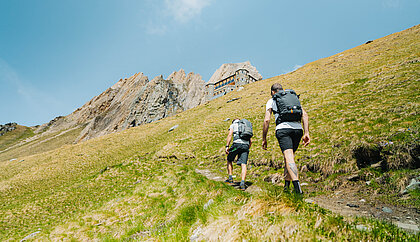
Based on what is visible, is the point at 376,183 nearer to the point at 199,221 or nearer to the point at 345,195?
the point at 345,195

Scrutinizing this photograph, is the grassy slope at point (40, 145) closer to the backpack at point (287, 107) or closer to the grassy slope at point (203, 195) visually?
the grassy slope at point (203, 195)

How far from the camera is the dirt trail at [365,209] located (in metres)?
4.46

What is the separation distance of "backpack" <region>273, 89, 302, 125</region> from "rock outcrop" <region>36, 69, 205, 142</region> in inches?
3184

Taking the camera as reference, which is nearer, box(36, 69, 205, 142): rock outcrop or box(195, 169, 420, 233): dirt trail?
box(195, 169, 420, 233): dirt trail

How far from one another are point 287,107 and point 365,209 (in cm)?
363

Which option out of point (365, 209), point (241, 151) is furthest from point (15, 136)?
point (365, 209)

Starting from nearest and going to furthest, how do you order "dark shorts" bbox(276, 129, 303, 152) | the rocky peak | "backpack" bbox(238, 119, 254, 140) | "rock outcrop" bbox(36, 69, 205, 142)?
"dark shorts" bbox(276, 129, 303, 152), "backpack" bbox(238, 119, 254, 140), "rock outcrop" bbox(36, 69, 205, 142), the rocky peak

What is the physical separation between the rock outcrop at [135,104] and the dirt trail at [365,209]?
80934 mm

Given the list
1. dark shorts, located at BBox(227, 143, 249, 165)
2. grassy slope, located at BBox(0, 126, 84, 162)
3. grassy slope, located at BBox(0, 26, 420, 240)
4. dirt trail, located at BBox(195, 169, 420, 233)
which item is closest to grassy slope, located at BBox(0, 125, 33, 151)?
grassy slope, located at BBox(0, 126, 84, 162)

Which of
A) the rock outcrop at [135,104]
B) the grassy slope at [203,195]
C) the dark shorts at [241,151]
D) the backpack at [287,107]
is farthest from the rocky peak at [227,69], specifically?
the backpack at [287,107]

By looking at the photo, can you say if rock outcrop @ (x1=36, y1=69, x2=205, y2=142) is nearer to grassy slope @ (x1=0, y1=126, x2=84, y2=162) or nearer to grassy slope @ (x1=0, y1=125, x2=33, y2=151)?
grassy slope @ (x1=0, y1=126, x2=84, y2=162)

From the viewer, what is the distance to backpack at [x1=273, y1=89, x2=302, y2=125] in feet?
18.5

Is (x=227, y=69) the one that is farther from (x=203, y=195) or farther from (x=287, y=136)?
(x=287, y=136)

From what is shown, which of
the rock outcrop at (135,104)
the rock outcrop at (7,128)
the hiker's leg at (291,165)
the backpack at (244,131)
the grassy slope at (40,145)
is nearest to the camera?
the hiker's leg at (291,165)
